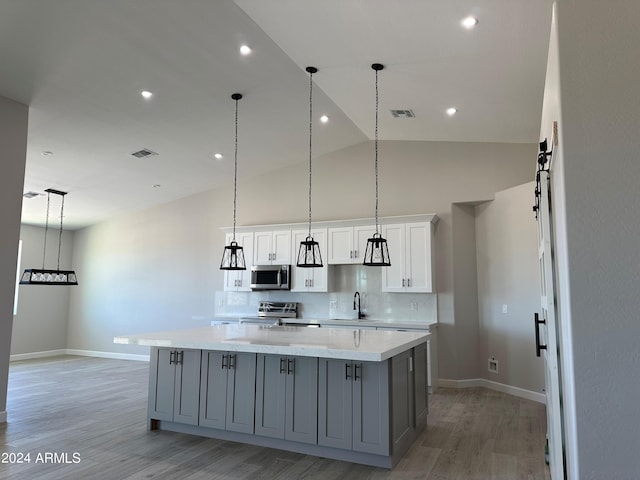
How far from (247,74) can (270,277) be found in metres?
3.33

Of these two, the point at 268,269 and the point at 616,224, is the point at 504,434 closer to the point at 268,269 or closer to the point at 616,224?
the point at 616,224

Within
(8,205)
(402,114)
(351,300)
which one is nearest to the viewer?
(8,205)

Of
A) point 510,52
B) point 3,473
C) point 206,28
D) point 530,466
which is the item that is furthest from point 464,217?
point 3,473

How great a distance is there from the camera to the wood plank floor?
3.24 metres

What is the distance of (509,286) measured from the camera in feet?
→ 19.2

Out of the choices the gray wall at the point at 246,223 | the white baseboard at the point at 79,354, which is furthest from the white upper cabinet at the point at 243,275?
the white baseboard at the point at 79,354

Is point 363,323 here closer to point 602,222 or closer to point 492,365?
point 492,365

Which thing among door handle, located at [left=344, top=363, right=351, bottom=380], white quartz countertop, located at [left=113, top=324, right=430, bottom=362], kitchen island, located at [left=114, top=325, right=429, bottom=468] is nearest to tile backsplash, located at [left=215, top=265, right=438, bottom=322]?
kitchen island, located at [left=114, top=325, right=429, bottom=468]

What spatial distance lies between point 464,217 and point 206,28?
4226 millimetres

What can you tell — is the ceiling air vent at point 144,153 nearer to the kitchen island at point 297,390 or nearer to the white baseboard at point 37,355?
the kitchen island at point 297,390

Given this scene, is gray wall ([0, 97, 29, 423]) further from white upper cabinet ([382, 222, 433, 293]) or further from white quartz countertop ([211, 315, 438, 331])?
white upper cabinet ([382, 222, 433, 293])

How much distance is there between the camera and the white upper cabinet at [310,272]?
6762 millimetres

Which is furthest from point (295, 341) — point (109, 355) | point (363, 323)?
point (109, 355)

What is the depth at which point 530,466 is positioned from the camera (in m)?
3.37
